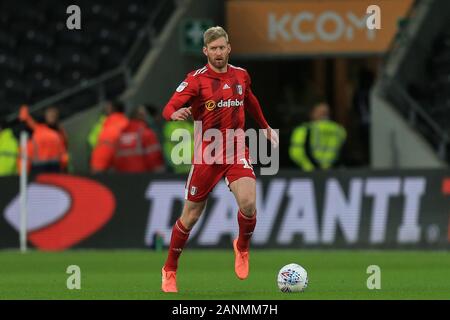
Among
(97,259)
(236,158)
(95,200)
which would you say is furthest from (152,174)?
(236,158)

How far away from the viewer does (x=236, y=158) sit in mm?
12164

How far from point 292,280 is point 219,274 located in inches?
114

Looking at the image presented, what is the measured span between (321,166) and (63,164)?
12.2 feet

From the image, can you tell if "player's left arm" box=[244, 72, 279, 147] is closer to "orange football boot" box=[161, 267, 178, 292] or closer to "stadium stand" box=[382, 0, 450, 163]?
"orange football boot" box=[161, 267, 178, 292]

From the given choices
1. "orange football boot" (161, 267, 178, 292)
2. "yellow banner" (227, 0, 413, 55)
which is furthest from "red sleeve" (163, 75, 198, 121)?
"yellow banner" (227, 0, 413, 55)

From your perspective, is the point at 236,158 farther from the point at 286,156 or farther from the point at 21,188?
the point at 286,156

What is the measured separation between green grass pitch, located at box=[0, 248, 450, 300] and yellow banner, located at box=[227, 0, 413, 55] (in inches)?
243

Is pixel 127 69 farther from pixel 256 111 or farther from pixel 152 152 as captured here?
pixel 256 111

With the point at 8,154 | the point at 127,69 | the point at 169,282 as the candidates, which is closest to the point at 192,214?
the point at 169,282

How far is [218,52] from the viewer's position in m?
11.8

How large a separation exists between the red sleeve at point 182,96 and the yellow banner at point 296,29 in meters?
12.5

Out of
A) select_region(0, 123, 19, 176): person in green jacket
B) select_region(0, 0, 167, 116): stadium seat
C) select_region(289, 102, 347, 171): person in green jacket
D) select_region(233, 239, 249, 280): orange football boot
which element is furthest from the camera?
select_region(0, 0, 167, 116): stadium seat

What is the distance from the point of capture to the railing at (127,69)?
76.7 feet

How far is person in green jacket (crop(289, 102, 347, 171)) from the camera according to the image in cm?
2083
